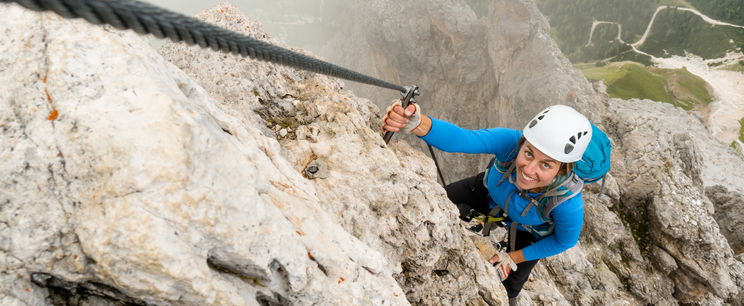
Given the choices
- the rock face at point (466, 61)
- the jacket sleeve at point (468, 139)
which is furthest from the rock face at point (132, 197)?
the rock face at point (466, 61)

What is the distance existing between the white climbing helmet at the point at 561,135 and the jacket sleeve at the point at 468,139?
71 cm

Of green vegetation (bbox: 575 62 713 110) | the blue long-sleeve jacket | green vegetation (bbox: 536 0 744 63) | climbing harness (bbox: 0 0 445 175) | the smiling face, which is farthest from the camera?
green vegetation (bbox: 536 0 744 63)

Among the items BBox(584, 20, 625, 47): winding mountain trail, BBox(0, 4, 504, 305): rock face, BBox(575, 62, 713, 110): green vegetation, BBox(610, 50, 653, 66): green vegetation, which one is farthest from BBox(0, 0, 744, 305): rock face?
BBox(584, 20, 625, 47): winding mountain trail

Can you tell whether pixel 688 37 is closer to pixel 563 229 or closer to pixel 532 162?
pixel 563 229

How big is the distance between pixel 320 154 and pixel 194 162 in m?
3.72

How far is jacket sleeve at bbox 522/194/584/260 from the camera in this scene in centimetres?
698

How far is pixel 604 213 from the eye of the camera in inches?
654

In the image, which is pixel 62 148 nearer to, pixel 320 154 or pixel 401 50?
pixel 320 154

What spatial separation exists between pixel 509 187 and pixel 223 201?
21.9 ft

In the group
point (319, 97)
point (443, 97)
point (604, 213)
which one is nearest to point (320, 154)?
point (319, 97)

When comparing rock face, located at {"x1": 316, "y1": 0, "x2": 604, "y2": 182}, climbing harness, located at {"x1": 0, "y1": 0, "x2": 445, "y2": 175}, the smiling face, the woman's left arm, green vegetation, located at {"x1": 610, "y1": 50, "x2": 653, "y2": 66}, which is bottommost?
green vegetation, located at {"x1": 610, "y1": 50, "x2": 653, "y2": 66}

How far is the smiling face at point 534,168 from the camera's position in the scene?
21.8 ft

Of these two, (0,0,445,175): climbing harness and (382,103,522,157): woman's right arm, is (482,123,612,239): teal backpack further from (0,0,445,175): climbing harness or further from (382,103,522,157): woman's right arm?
(0,0,445,175): climbing harness

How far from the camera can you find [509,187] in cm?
796
